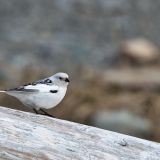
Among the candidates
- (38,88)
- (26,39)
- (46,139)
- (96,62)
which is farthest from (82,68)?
(46,139)

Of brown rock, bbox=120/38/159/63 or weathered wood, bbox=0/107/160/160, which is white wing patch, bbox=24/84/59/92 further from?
brown rock, bbox=120/38/159/63

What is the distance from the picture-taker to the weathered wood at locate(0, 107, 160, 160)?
4.38 metres

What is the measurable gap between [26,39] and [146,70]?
102 inches

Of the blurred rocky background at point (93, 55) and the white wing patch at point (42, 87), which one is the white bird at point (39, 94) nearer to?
the white wing patch at point (42, 87)

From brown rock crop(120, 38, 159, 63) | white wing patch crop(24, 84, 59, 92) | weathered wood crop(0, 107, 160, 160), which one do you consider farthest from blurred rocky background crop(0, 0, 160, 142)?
weathered wood crop(0, 107, 160, 160)

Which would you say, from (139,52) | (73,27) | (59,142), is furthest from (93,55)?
(59,142)

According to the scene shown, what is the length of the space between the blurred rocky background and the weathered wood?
4.27 meters

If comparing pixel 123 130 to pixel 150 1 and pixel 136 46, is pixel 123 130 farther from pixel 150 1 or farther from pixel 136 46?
pixel 150 1

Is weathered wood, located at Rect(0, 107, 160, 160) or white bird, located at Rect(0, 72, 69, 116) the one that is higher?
white bird, located at Rect(0, 72, 69, 116)

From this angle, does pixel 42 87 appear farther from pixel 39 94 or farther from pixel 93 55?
pixel 93 55

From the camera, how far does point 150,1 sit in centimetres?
1609

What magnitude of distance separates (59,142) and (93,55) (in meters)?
9.06

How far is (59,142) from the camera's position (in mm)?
4449

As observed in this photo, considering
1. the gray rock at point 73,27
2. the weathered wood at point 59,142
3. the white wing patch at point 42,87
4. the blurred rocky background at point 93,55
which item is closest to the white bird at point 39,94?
the white wing patch at point 42,87
